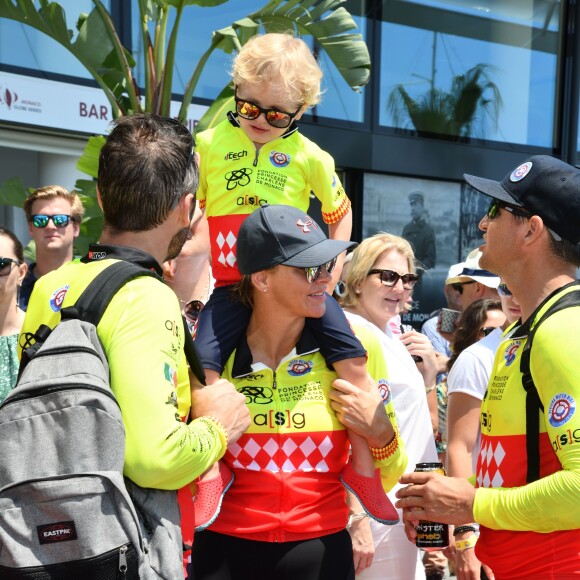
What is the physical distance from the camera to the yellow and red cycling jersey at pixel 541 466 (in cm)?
229

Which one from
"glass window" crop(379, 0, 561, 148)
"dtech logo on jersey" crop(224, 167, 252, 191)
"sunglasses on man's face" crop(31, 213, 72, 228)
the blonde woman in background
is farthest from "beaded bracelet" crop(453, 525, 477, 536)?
"glass window" crop(379, 0, 561, 148)

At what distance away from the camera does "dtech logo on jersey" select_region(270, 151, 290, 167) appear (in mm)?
3662

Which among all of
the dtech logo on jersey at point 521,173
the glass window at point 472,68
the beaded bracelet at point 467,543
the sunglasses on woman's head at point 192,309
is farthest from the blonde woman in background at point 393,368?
the glass window at point 472,68

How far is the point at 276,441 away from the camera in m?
2.82

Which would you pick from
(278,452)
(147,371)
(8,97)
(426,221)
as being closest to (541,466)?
(278,452)

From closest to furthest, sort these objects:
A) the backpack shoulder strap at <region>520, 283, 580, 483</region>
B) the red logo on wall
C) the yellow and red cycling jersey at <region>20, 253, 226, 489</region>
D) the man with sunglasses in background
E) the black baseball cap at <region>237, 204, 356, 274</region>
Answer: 1. the yellow and red cycling jersey at <region>20, 253, 226, 489</region>
2. the backpack shoulder strap at <region>520, 283, 580, 483</region>
3. the black baseball cap at <region>237, 204, 356, 274</region>
4. the man with sunglasses in background
5. the red logo on wall

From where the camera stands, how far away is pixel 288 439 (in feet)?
9.25

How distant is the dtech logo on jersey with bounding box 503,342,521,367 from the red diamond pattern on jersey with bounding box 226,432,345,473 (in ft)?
2.23

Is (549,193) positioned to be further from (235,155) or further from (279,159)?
(235,155)

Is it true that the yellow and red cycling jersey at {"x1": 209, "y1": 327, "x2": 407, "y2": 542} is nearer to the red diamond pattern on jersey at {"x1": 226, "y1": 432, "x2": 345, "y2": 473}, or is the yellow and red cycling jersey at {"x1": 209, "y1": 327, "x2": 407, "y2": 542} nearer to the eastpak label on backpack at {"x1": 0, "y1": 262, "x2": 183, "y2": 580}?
the red diamond pattern on jersey at {"x1": 226, "y1": 432, "x2": 345, "y2": 473}

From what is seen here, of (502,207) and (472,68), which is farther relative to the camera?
(472,68)

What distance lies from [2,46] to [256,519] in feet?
25.4

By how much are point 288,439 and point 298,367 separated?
0.85 feet

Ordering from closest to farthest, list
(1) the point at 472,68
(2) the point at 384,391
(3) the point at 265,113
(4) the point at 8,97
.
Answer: (2) the point at 384,391, (3) the point at 265,113, (4) the point at 8,97, (1) the point at 472,68
